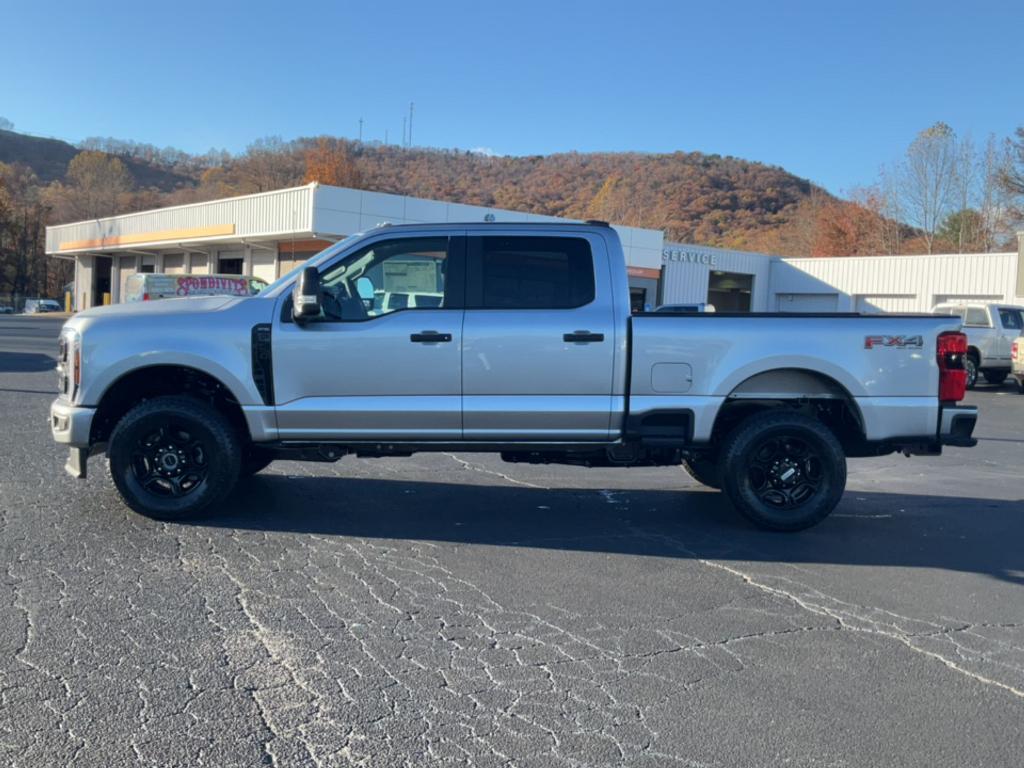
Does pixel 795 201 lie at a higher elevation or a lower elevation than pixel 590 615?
higher

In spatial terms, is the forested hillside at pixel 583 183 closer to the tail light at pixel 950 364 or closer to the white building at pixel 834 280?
the white building at pixel 834 280

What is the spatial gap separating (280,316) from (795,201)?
3576 inches

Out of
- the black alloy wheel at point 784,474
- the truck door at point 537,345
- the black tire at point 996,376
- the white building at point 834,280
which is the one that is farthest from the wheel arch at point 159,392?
the white building at point 834,280

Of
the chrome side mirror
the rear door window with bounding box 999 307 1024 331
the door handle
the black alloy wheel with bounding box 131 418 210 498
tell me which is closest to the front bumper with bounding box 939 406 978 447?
the door handle

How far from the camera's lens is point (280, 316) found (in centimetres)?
620

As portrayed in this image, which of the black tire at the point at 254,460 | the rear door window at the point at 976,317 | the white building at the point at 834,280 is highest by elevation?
the white building at the point at 834,280

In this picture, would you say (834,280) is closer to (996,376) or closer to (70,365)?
(996,376)

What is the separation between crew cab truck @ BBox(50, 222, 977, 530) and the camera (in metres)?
6.19

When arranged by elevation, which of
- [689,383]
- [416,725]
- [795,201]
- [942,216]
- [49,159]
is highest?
[49,159]

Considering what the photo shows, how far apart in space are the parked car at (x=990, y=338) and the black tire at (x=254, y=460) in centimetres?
1856

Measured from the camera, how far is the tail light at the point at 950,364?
6344mm

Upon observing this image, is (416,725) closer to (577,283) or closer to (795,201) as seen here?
(577,283)

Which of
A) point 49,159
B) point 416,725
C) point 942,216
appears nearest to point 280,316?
point 416,725

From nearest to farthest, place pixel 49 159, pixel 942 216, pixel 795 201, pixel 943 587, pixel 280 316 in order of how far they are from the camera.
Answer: pixel 943 587
pixel 280 316
pixel 942 216
pixel 795 201
pixel 49 159
